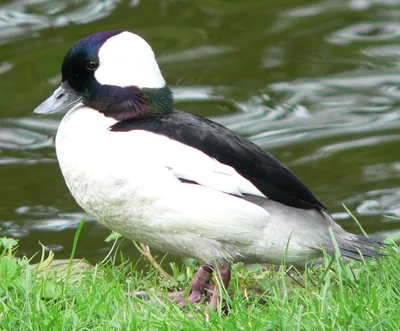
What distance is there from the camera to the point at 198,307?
12.6 feet

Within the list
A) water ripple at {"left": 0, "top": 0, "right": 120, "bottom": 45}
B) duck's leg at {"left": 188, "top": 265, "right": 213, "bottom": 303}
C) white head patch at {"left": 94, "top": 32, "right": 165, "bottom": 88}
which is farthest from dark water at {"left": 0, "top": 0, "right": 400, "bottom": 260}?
white head patch at {"left": 94, "top": 32, "right": 165, "bottom": 88}

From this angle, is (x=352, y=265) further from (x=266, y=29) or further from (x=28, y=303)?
(x=266, y=29)

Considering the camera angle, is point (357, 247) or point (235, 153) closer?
point (235, 153)

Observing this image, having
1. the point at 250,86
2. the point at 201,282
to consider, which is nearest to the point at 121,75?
the point at 201,282

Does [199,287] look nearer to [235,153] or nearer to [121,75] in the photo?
[235,153]

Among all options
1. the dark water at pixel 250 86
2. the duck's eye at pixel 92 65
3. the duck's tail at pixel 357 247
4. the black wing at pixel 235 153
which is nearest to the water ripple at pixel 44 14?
the dark water at pixel 250 86

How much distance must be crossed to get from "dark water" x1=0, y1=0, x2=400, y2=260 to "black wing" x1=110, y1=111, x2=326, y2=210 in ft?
8.16

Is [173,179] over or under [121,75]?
under

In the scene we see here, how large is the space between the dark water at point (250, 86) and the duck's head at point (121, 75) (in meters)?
2.34

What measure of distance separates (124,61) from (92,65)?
169 mm

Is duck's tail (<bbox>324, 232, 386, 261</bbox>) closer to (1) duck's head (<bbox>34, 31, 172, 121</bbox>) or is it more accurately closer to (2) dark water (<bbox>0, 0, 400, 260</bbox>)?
(1) duck's head (<bbox>34, 31, 172, 121</bbox>)

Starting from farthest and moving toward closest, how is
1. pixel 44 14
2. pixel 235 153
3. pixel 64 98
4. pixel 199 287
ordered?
pixel 44 14
pixel 64 98
pixel 199 287
pixel 235 153

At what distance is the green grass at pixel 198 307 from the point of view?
12.0 feet

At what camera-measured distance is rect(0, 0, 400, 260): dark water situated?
7.59 m
